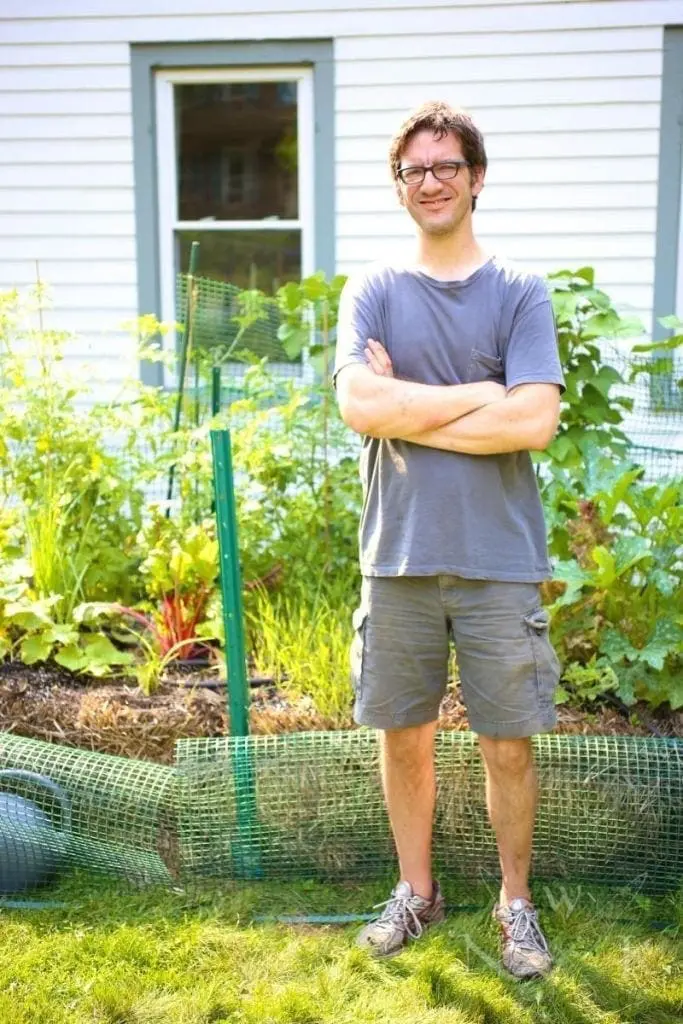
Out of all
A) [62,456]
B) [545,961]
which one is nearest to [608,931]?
[545,961]

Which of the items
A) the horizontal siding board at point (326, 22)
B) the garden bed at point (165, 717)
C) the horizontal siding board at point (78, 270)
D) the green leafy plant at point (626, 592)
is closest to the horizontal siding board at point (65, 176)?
the horizontal siding board at point (78, 270)

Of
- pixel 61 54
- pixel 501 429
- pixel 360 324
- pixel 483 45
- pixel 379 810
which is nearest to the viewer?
pixel 501 429

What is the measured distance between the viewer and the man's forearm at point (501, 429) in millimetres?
2293

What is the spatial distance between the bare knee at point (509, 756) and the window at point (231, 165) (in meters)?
3.80

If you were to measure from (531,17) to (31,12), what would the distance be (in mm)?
2712

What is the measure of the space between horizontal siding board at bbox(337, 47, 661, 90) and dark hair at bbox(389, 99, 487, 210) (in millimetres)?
3456

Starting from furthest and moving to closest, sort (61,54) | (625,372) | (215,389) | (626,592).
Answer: (61,54) → (625,372) → (215,389) → (626,592)

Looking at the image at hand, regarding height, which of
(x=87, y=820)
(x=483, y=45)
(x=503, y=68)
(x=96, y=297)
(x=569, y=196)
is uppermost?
(x=483, y=45)

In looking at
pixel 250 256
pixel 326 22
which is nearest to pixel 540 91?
pixel 326 22

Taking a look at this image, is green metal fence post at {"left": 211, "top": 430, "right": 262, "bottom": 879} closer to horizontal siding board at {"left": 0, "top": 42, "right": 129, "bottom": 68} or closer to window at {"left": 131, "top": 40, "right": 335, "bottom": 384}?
window at {"left": 131, "top": 40, "right": 335, "bottom": 384}

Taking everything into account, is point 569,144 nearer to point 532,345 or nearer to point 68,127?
point 68,127

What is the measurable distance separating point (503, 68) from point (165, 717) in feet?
13.1

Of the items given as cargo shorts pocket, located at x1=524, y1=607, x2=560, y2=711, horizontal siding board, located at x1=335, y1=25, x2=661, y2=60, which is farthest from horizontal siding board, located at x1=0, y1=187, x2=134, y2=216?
cargo shorts pocket, located at x1=524, y1=607, x2=560, y2=711

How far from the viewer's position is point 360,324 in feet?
7.90
